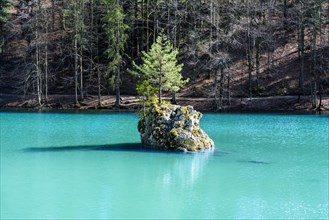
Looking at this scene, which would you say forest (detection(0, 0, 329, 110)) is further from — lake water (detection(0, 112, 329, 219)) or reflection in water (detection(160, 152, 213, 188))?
reflection in water (detection(160, 152, 213, 188))

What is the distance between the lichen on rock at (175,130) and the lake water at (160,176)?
3.15 feet

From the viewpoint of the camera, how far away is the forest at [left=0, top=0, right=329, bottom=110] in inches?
2115

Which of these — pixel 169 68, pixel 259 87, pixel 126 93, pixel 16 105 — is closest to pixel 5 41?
pixel 16 105

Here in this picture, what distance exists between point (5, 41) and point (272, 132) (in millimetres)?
42093

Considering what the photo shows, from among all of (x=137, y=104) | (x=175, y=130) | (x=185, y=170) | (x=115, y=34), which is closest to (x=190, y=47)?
(x=115, y=34)

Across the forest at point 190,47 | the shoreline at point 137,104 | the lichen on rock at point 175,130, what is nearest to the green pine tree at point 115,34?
the forest at point 190,47

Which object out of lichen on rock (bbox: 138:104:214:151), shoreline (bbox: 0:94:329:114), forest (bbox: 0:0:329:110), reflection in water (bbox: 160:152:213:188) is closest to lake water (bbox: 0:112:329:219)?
reflection in water (bbox: 160:152:213:188)

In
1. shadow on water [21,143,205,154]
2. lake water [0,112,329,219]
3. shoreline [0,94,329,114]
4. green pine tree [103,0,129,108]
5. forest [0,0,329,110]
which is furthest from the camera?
green pine tree [103,0,129,108]

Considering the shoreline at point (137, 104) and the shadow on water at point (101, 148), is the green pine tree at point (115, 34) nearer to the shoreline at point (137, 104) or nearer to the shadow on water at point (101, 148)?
the shoreline at point (137, 104)

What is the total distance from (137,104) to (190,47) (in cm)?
1084

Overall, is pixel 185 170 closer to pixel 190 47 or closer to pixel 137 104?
pixel 137 104

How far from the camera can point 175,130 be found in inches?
1067

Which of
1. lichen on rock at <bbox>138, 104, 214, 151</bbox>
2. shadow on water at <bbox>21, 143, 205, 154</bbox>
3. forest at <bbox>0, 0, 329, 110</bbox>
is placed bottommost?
shadow on water at <bbox>21, 143, 205, 154</bbox>

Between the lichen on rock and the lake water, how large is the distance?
961mm
